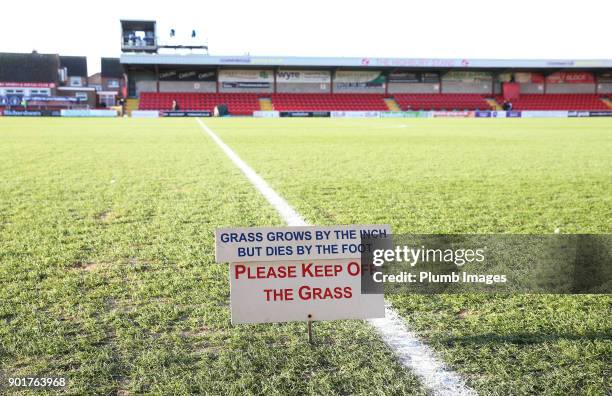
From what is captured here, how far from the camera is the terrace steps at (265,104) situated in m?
48.2

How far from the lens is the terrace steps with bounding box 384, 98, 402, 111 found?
162 ft

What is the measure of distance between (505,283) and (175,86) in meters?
50.4

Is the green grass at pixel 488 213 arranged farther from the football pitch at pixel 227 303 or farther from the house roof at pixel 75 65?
the house roof at pixel 75 65

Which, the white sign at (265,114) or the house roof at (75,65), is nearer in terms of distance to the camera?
the white sign at (265,114)

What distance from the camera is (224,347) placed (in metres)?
2.09

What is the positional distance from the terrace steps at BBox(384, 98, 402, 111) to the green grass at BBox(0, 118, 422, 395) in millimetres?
45911

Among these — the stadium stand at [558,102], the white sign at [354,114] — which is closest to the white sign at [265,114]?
the white sign at [354,114]

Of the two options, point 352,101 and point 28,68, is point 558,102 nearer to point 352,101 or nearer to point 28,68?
point 352,101

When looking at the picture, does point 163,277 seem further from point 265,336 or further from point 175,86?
point 175,86

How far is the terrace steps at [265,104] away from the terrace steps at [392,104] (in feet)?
37.4

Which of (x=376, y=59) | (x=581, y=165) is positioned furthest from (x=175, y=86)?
(x=581, y=165)

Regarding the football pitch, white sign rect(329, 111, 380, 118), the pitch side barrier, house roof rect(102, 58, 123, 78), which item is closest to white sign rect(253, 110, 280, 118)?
the pitch side barrier

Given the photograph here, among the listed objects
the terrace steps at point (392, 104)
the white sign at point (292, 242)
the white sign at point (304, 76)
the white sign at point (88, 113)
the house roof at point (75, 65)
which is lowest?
the white sign at point (292, 242)

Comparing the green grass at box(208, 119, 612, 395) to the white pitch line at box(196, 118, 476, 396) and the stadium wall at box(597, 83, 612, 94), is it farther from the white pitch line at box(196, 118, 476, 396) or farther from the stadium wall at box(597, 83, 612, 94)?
the stadium wall at box(597, 83, 612, 94)
